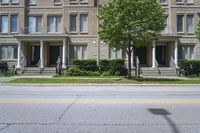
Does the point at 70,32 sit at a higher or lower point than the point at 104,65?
higher

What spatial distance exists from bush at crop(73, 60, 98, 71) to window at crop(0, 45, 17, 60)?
8.91 m

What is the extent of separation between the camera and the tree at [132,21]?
21203mm

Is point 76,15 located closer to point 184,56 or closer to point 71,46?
point 71,46

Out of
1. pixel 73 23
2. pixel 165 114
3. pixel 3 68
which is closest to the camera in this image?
pixel 165 114

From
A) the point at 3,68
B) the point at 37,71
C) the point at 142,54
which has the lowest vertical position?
the point at 37,71

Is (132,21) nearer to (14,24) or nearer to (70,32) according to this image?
(70,32)

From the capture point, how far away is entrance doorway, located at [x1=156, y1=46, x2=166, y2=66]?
33.7 meters

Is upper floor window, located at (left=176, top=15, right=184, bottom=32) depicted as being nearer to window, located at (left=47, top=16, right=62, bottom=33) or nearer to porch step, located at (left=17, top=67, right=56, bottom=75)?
window, located at (left=47, top=16, right=62, bottom=33)

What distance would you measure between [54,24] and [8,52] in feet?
21.5

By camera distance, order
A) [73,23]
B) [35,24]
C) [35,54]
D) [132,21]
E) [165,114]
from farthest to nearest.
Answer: [35,54]
[35,24]
[73,23]
[132,21]
[165,114]

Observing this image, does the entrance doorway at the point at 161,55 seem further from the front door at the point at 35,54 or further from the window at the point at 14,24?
the window at the point at 14,24

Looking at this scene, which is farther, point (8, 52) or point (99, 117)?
point (8, 52)

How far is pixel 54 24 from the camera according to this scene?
110ft

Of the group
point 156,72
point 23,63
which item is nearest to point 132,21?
point 156,72
